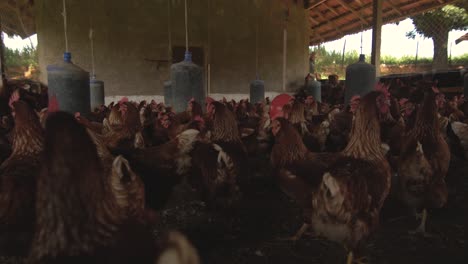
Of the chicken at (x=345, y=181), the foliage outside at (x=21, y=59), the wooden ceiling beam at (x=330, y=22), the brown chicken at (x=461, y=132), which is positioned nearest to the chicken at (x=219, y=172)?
the chicken at (x=345, y=181)

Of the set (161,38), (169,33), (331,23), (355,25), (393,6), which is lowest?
(161,38)

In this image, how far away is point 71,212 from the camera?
111 cm

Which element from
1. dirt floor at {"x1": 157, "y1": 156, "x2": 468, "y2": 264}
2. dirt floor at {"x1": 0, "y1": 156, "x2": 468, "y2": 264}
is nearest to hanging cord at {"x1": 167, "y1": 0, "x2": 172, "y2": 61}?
dirt floor at {"x1": 0, "y1": 156, "x2": 468, "y2": 264}

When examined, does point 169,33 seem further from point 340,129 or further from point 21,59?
point 21,59

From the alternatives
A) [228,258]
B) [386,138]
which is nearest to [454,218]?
[386,138]

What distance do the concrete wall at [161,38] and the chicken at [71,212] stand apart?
370 inches

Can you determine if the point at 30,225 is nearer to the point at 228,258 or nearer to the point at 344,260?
the point at 228,258

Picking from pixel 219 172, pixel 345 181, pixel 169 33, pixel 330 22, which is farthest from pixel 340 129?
pixel 330 22

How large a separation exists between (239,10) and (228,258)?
9.92 metres

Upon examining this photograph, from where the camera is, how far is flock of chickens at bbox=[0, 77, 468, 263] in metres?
1.11

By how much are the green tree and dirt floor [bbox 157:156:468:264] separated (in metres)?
11.1

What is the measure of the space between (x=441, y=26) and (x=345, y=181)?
1427 centimetres

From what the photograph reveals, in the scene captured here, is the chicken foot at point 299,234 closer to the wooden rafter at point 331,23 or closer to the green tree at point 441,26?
the green tree at point 441,26

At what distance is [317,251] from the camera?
2.36 meters
